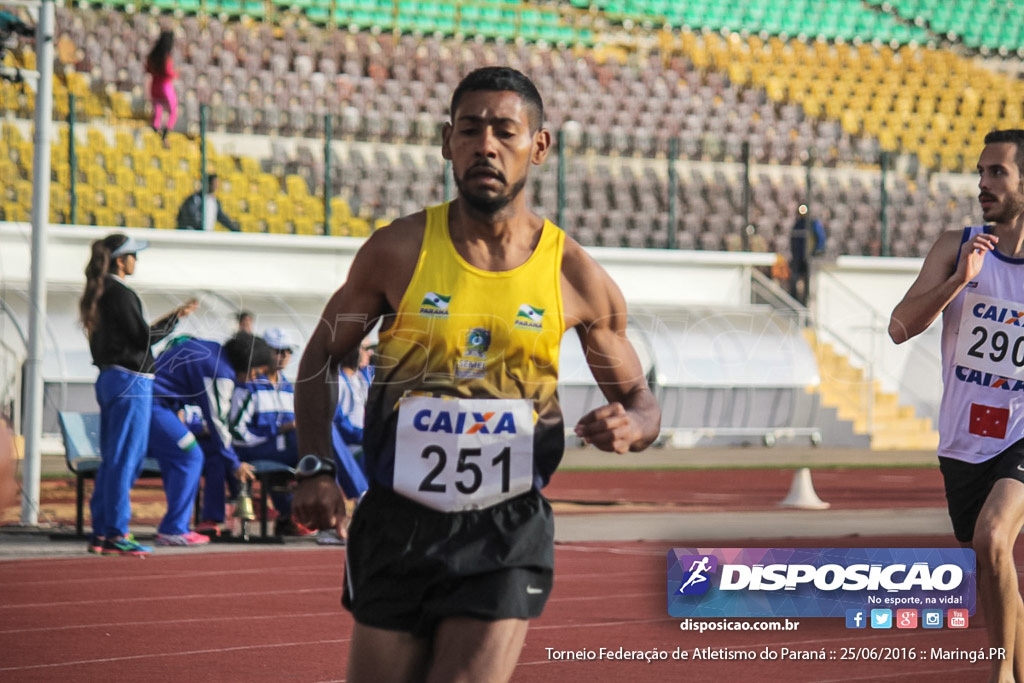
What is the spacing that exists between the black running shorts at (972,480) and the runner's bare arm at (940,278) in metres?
0.53

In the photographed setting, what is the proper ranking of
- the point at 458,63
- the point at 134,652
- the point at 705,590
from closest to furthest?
the point at 705,590 < the point at 134,652 < the point at 458,63

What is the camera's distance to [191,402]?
11.4 m

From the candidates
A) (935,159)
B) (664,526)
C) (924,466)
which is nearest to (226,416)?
(664,526)

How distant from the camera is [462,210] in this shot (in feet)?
12.5

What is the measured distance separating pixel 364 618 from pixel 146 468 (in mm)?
8503

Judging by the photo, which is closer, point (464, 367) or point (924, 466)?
point (464, 367)

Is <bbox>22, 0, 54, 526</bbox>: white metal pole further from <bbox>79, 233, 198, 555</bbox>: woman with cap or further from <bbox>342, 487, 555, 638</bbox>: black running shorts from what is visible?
<bbox>342, 487, 555, 638</bbox>: black running shorts

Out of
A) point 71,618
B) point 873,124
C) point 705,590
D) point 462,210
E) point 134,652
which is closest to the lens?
point 462,210

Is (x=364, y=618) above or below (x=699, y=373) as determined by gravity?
above

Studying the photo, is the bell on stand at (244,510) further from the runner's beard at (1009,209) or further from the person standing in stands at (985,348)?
the runner's beard at (1009,209)

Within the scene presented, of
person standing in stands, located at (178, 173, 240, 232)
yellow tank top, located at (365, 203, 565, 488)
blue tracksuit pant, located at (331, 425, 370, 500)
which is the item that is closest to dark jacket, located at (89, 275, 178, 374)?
blue tracksuit pant, located at (331, 425, 370, 500)

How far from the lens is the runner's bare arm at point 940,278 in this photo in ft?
17.8

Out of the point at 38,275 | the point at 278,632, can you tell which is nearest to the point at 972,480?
the point at 278,632

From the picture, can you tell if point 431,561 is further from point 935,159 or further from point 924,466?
point 935,159
